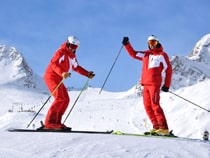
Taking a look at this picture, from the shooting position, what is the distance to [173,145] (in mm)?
7355

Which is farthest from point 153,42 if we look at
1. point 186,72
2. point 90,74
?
point 186,72

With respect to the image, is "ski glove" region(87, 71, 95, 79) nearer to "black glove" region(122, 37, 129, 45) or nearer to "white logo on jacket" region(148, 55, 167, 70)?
"black glove" region(122, 37, 129, 45)

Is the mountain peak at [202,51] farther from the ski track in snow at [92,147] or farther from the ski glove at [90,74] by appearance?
the ski track in snow at [92,147]

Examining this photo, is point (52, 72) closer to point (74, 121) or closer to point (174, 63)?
point (74, 121)

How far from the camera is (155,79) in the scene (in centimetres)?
940

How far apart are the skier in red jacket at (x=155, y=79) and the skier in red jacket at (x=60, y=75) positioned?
1374 millimetres

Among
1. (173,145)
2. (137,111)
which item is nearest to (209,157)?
(173,145)

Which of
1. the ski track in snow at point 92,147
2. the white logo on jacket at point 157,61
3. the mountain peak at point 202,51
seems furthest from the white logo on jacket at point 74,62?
the mountain peak at point 202,51

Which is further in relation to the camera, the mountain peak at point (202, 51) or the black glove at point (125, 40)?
the mountain peak at point (202, 51)

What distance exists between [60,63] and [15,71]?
93.4 meters

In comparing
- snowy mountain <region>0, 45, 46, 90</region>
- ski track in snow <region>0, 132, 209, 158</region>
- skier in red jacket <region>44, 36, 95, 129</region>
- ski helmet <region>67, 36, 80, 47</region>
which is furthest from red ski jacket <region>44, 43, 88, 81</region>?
snowy mountain <region>0, 45, 46, 90</region>

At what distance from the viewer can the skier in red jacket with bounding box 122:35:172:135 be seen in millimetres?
9273

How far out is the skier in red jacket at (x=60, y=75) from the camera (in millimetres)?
9547

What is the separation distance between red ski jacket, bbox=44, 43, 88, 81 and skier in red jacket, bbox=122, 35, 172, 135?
1373mm
